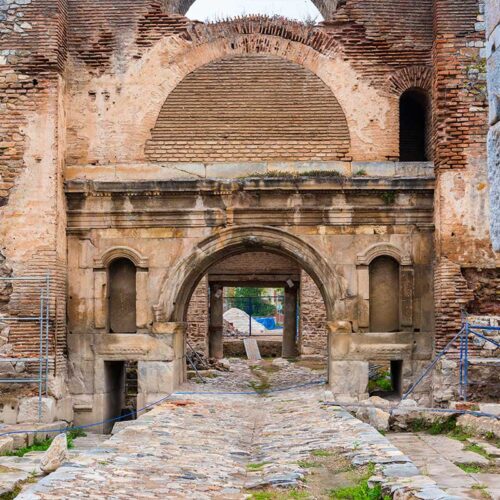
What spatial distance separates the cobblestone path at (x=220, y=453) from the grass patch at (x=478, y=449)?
114 centimetres

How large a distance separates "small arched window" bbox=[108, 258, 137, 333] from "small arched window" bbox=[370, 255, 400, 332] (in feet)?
13.2

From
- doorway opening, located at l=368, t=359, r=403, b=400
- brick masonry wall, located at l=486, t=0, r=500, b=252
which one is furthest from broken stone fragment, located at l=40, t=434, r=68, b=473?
doorway opening, located at l=368, t=359, r=403, b=400

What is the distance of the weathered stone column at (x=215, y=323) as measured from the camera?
24.9 meters

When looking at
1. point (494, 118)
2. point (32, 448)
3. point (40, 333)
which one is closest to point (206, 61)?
point (40, 333)

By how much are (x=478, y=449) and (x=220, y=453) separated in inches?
115

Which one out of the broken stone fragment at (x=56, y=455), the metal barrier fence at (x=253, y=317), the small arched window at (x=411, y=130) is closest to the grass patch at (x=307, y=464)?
the broken stone fragment at (x=56, y=455)

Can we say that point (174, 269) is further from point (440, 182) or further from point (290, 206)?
point (440, 182)

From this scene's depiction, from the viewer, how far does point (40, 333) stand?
12617mm

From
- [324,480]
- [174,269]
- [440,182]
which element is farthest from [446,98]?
[324,480]

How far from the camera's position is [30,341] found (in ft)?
42.0

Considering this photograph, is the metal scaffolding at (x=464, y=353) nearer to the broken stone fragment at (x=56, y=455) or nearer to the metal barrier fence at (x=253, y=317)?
the broken stone fragment at (x=56, y=455)

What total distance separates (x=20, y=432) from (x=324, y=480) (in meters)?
6.11

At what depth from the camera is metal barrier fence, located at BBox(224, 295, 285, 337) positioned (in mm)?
32375

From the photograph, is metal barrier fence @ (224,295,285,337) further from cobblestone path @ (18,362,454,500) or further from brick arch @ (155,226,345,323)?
cobblestone path @ (18,362,454,500)
